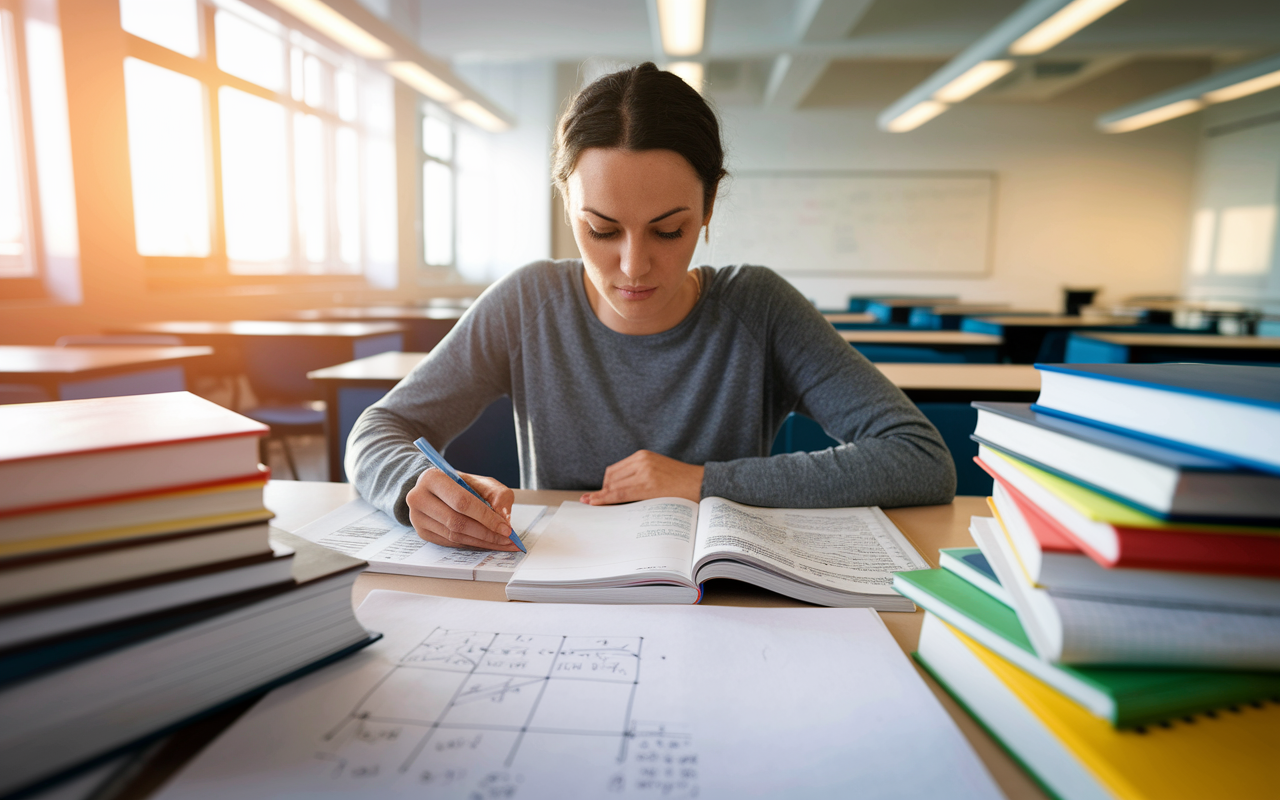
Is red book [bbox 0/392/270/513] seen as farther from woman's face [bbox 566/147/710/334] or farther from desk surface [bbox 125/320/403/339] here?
desk surface [bbox 125/320/403/339]

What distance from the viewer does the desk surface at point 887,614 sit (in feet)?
1.37

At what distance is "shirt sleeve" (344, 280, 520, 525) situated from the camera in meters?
0.93

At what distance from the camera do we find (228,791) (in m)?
0.37

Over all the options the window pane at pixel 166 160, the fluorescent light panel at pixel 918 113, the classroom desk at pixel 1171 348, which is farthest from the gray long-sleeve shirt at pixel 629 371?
the fluorescent light panel at pixel 918 113

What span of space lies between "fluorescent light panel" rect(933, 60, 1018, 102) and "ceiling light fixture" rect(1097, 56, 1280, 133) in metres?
1.67

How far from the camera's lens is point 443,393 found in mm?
1161

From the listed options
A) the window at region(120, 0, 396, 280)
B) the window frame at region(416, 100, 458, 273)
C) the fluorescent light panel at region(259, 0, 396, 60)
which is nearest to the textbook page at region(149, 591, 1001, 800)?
the fluorescent light panel at region(259, 0, 396, 60)

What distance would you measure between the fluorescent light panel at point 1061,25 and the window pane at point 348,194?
16.8ft

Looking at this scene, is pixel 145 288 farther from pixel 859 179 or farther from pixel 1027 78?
pixel 1027 78

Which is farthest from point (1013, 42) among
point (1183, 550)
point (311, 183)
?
point (311, 183)

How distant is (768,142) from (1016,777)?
870 centimetres

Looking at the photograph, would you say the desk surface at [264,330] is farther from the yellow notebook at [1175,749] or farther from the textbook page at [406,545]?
the yellow notebook at [1175,749]

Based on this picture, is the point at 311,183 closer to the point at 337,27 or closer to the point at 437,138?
the point at 437,138

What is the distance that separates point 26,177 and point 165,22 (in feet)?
4.58
